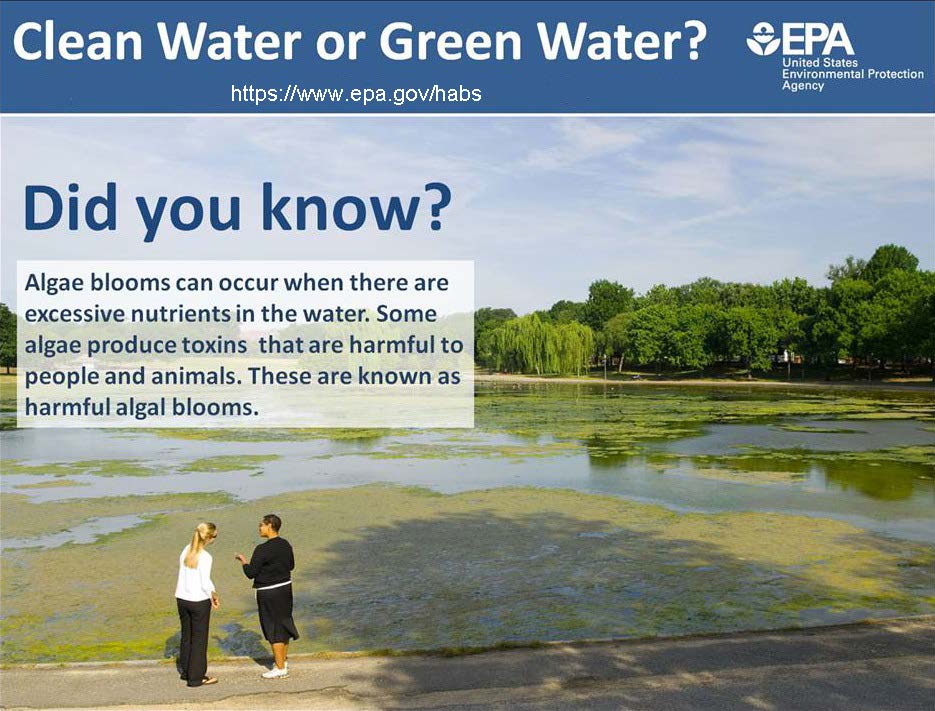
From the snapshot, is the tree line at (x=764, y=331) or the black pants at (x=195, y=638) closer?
the black pants at (x=195, y=638)

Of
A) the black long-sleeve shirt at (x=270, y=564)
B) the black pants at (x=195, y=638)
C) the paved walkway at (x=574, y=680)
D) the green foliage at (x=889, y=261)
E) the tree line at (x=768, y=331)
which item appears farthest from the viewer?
the green foliage at (x=889, y=261)

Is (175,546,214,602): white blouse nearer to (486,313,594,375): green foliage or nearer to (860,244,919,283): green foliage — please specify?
(486,313,594,375): green foliage

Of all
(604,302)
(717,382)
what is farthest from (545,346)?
(604,302)

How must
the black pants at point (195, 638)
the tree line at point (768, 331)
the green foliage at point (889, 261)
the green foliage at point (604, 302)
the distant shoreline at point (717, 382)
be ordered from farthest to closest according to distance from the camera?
the green foliage at point (604, 302) → the green foliage at point (889, 261) → the tree line at point (768, 331) → the distant shoreline at point (717, 382) → the black pants at point (195, 638)

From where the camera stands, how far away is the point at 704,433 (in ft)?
136

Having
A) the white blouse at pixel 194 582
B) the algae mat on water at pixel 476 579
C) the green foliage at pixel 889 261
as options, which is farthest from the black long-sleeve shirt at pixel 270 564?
the green foliage at pixel 889 261

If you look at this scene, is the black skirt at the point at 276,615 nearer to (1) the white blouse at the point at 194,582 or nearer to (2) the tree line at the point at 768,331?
(1) the white blouse at the point at 194,582

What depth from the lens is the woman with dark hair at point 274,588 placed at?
9.92 m

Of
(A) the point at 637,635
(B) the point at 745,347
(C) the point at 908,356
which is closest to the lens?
(A) the point at 637,635

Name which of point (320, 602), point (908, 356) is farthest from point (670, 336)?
point (320, 602)

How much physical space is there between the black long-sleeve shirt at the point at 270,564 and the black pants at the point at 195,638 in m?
0.60

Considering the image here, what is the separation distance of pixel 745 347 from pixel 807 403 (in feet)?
140

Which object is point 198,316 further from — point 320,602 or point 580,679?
point 580,679

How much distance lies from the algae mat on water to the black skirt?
1.84 m
